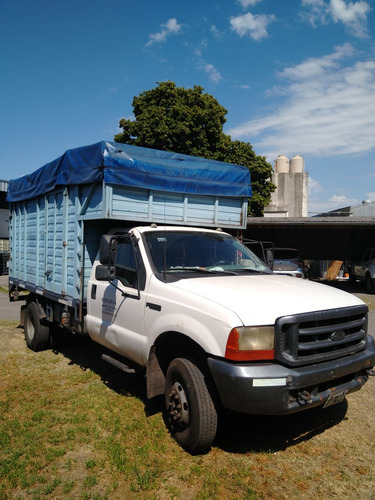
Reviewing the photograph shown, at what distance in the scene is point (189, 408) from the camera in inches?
136

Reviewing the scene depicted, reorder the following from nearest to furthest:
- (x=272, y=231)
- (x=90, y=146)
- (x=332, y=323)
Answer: (x=332, y=323) < (x=90, y=146) < (x=272, y=231)

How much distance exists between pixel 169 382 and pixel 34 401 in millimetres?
1950

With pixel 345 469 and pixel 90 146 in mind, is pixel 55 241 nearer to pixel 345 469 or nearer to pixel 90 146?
pixel 90 146

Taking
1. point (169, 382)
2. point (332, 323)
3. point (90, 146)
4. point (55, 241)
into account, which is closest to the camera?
point (332, 323)

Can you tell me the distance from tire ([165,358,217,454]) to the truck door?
2.08 ft

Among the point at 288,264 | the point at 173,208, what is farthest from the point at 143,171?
the point at 288,264

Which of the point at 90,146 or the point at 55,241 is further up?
the point at 90,146

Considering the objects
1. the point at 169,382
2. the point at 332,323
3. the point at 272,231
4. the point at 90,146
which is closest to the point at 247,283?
the point at 332,323

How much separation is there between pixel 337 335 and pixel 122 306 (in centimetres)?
225

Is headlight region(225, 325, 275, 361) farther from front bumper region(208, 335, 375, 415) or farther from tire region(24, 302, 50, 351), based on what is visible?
tire region(24, 302, 50, 351)

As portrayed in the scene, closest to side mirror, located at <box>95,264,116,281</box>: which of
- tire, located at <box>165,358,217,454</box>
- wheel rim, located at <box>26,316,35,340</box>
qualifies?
tire, located at <box>165,358,217,454</box>

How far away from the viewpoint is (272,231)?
22.6 metres

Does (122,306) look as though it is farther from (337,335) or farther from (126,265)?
(337,335)

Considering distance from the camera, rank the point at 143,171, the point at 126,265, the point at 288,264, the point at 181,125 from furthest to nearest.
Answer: the point at 181,125
the point at 288,264
the point at 143,171
the point at 126,265
